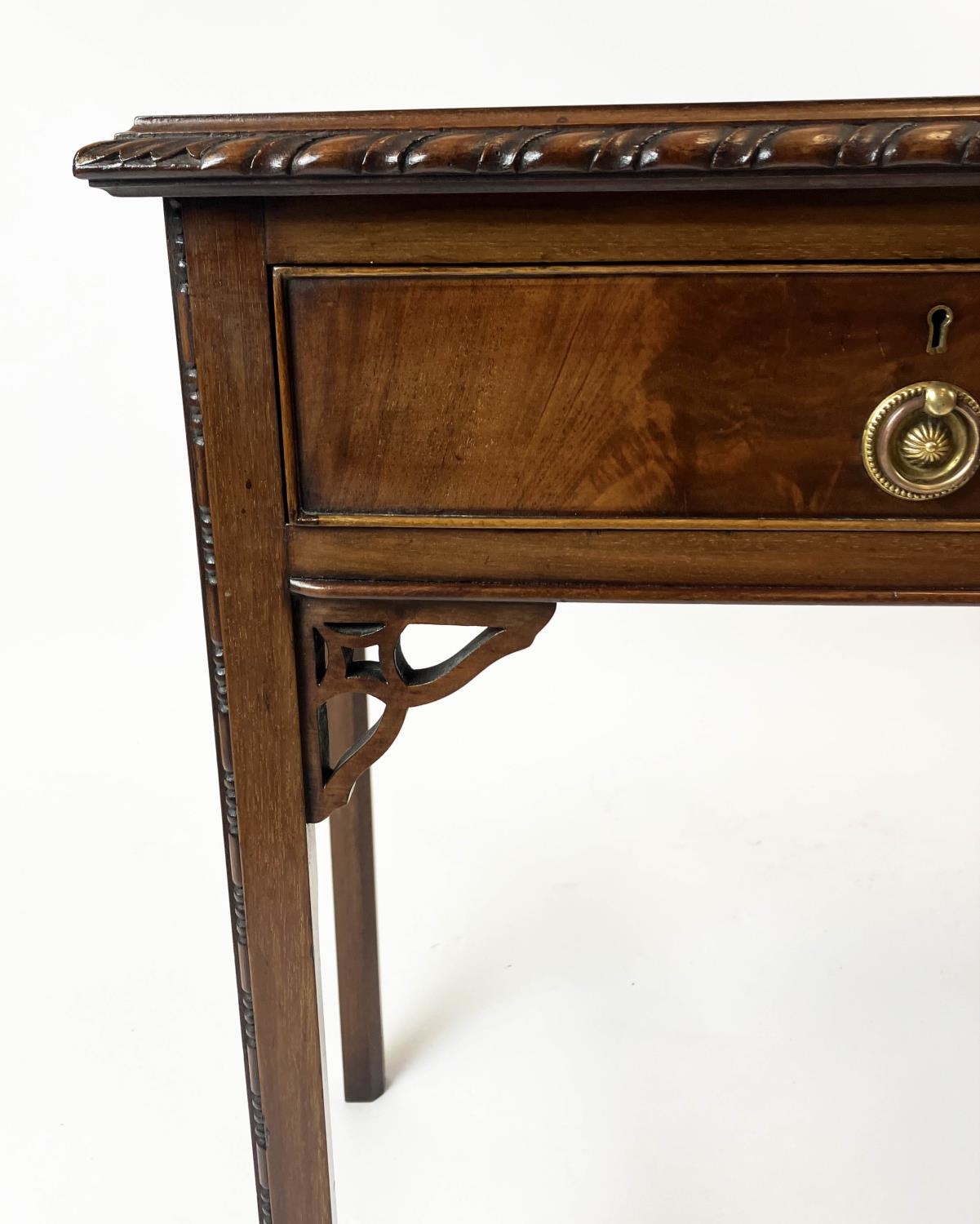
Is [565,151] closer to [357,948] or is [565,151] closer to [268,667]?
[268,667]

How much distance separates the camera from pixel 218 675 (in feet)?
2.31

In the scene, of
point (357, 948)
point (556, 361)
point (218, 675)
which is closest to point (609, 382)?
point (556, 361)

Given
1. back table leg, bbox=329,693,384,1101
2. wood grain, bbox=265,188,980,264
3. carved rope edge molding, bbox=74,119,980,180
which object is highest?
carved rope edge molding, bbox=74,119,980,180

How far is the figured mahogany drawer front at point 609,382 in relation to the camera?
603mm

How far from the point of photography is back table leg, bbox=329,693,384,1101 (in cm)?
112

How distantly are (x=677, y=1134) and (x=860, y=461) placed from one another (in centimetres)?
75

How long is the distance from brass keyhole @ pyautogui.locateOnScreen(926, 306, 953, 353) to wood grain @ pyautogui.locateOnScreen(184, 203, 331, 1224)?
0.32 meters

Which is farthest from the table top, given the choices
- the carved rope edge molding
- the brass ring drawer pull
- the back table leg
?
the back table leg

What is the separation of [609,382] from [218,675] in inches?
10.7

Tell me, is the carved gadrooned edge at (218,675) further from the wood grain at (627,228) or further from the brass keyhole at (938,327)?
the brass keyhole at (938,327)

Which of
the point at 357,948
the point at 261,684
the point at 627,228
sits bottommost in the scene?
the point at 357,948

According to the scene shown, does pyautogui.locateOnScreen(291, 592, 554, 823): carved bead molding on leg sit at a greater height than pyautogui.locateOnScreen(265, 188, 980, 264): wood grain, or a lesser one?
lesser

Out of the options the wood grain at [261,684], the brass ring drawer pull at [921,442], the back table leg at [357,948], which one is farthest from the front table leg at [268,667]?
the back table leg at [357,948]

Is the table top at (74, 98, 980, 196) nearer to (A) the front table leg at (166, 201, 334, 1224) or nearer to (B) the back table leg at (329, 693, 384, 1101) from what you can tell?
(A) the front table leg at (166, 201, 334, 1224)
